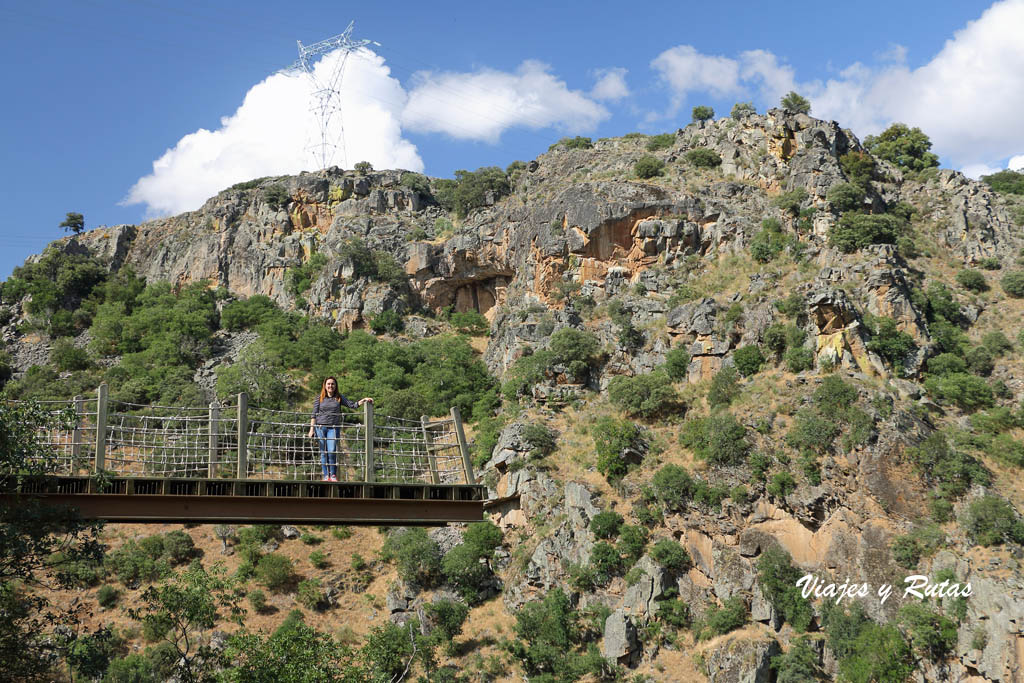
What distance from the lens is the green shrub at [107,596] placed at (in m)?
33.8

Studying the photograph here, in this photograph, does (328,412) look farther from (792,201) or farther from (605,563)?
(792,201)

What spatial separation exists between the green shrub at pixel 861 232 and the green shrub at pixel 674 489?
52.3 ft

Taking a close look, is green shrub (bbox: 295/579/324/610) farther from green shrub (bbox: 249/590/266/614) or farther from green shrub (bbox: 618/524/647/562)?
green shrub (bbox: 618/524/647/562)

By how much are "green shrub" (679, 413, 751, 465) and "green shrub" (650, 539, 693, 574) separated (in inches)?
162

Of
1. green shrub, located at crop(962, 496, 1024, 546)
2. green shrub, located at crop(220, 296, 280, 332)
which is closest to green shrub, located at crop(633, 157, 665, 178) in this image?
green shrub, located at crop(220, 296, 280, 332)

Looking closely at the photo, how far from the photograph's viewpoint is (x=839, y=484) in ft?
97.2

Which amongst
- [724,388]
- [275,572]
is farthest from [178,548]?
[724,388]

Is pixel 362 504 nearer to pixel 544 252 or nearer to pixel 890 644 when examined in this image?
pixel 890 644

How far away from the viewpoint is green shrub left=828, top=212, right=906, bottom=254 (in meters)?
39.7

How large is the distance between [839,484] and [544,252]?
25.0m

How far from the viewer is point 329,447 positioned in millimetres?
11141

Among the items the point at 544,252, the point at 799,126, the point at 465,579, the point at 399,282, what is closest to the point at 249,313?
the point at 399,282

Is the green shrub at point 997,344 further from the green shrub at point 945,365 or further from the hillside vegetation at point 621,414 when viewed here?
the green shrub at point 945,365

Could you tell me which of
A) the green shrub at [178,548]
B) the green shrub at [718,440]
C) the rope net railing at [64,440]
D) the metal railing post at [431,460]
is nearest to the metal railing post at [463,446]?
the metal railing post at [431,460]
